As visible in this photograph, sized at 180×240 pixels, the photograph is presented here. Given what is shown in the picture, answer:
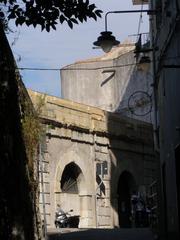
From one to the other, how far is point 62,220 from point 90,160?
5545 millimetres

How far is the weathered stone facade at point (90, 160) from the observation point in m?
29.7

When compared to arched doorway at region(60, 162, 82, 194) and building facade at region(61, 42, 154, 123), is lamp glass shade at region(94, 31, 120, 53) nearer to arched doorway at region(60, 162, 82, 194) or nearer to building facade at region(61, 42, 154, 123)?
arched doorway at region(60, 162, 82, 194)

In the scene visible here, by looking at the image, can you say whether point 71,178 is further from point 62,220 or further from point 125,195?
point 125,195

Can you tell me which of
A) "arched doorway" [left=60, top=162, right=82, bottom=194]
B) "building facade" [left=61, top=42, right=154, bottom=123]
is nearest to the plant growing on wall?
"arched doorway" [left=60, top=162, right=82, bottom=194]

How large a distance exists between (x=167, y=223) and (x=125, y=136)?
19.0 meters

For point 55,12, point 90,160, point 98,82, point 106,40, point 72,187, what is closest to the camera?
point 55,12

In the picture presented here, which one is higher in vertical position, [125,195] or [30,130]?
[125,195]

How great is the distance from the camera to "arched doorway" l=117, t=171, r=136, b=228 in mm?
37125

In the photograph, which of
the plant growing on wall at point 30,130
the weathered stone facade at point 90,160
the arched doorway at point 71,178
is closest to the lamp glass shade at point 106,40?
Answer: the plant growing on wall at point 30,130

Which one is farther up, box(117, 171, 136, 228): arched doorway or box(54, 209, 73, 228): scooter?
box(117, 171, 136, 228): arched doorway

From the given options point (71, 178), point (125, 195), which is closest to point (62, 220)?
point (71, 178)

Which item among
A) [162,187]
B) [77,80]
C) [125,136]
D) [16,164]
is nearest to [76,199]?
[125,136]

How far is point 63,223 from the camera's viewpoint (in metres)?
28.1

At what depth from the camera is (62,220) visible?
92.2 ft
